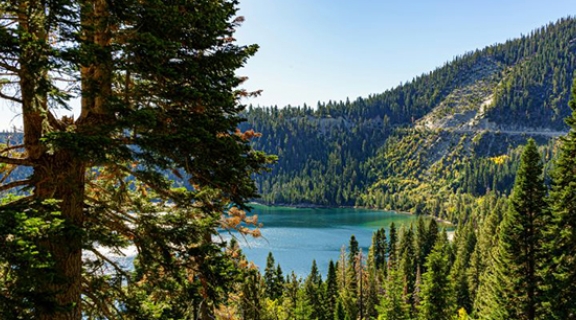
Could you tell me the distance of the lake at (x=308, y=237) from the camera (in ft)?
296

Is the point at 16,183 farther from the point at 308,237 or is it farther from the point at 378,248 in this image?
the point at 308,237

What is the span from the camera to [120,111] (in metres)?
5.92

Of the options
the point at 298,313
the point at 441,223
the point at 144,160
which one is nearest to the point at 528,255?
the point at 144,160

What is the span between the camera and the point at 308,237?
124m

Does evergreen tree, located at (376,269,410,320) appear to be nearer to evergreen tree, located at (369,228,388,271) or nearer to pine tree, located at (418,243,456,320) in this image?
pine tree, located at (418,243,456,320)

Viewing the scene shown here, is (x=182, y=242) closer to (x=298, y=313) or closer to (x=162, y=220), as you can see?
(x=162, y=220)

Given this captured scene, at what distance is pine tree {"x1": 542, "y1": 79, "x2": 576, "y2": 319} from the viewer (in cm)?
1880

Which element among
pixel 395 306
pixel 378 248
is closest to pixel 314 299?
pixel 395 306

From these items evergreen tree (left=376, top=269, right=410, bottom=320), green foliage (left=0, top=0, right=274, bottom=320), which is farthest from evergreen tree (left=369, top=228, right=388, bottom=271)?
green foliage (left=0, top=0, right=274, bottom=320)

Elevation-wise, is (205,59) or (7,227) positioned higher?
(205,59)

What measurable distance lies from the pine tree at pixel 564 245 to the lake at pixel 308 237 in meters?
40.0

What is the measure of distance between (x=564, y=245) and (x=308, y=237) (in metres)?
107

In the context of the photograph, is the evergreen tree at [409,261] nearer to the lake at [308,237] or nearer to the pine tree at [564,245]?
the lake at [308,237]

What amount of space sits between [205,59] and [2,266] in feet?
15.5
